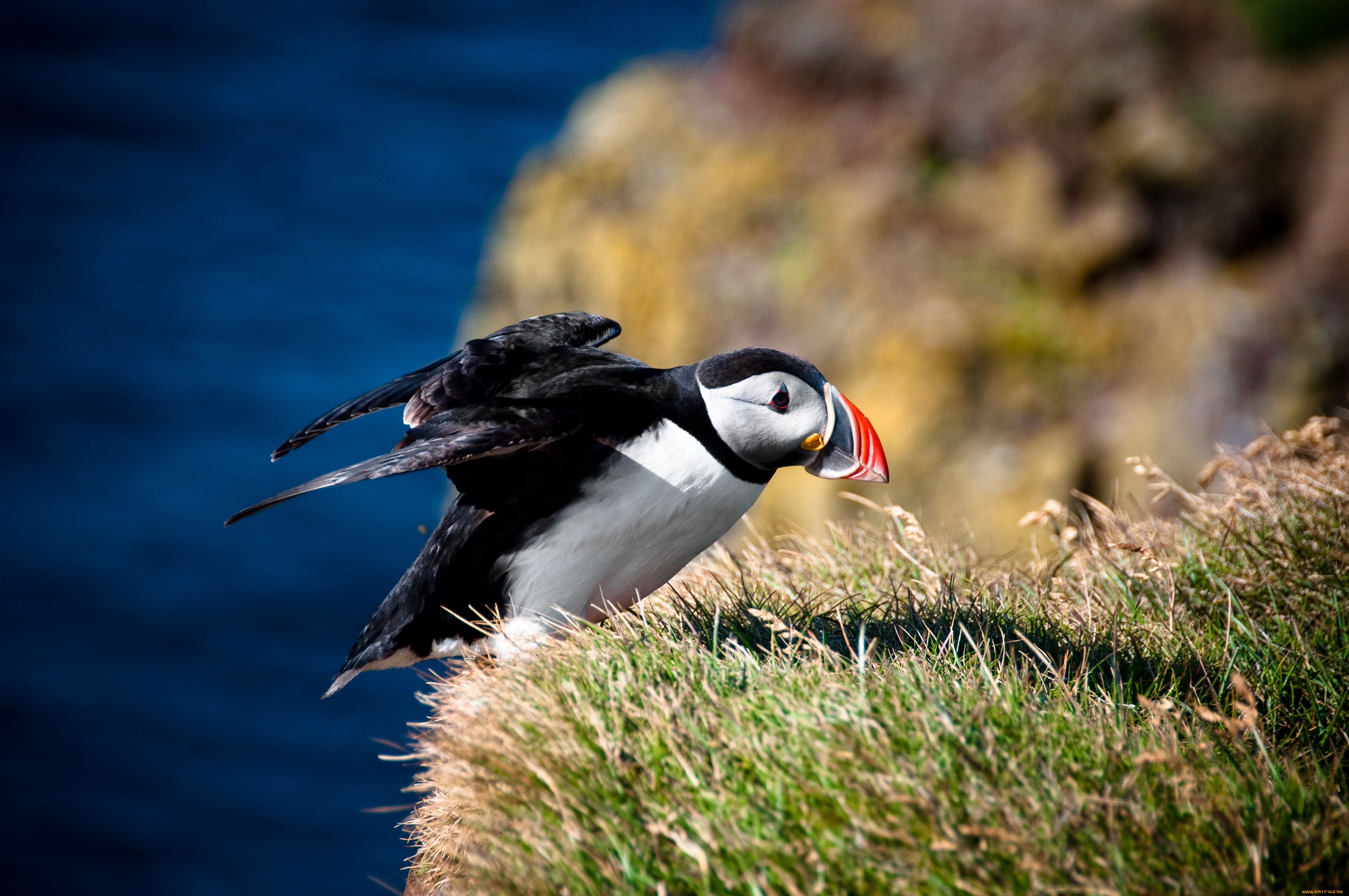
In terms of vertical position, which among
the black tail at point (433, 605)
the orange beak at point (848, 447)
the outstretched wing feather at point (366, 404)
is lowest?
the black tail at point (433, 605)

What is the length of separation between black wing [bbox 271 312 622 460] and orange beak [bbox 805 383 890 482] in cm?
99

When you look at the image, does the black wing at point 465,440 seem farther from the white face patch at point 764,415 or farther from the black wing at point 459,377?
the white face patch at point 764,415

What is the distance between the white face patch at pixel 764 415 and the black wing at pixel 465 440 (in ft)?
1.43

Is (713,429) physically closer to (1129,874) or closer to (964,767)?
(964,767)

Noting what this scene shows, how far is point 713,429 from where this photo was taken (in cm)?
324

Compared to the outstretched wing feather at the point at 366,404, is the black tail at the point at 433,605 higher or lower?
lower

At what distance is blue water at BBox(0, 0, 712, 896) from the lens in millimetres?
16172

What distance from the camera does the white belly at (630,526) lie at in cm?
322

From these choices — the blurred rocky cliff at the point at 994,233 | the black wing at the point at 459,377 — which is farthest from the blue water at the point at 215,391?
the black wing at the point at 459,377

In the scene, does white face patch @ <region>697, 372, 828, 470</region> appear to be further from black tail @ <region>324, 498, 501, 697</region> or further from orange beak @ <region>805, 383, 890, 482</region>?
black tail @ <region>324, 498, 501, 697</region>

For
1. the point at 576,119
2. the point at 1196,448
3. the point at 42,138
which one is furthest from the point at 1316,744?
the point at 42,138

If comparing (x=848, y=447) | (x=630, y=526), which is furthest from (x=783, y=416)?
(x=630, y=526)

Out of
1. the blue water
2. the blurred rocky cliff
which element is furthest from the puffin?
the blue water

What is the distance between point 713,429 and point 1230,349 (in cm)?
775
